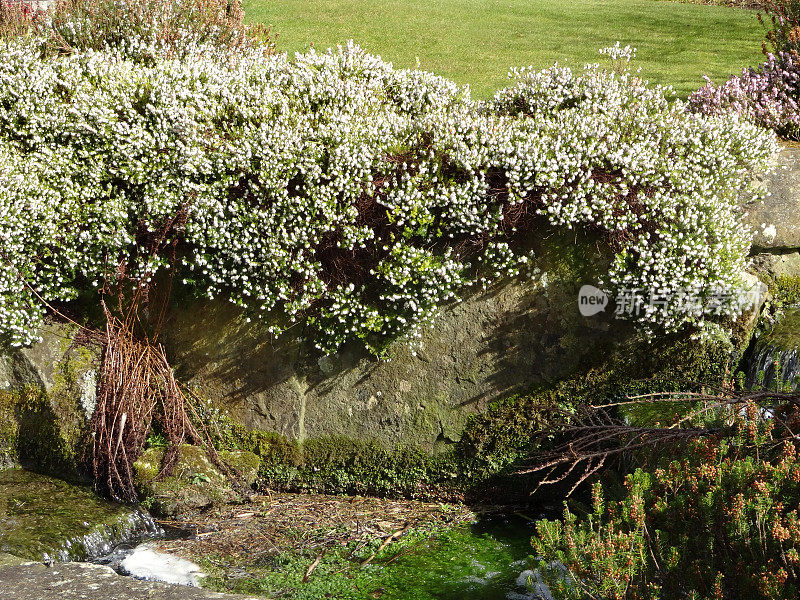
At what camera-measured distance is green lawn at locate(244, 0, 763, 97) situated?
1010cm

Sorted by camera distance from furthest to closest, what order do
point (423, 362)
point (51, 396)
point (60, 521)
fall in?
point (51, 396)
point (423, 362)
point (60, 521)

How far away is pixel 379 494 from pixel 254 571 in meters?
1.35

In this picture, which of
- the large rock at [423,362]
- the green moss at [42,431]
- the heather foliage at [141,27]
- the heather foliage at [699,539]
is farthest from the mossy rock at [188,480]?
the heather foliage at [141,27]

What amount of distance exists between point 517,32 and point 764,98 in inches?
234

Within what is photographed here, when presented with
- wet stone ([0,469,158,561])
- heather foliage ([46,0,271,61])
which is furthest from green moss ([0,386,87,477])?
heather foliage ([46,0,271,61])

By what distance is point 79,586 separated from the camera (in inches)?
144

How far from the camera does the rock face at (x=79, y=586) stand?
352 cm

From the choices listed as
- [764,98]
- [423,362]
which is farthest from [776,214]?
[423,362]

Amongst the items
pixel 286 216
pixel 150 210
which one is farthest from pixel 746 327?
pixel 150 210

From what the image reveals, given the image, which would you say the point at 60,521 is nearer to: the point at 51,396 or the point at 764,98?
the point at 51,396

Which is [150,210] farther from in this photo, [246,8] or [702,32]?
[702,32]

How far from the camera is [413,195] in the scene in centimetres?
534

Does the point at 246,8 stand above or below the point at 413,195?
above

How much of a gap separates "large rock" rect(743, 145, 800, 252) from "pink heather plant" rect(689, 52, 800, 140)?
87cm
